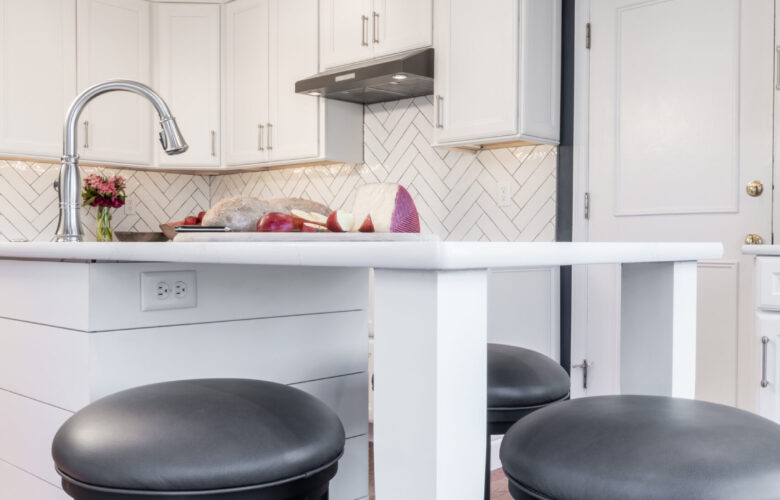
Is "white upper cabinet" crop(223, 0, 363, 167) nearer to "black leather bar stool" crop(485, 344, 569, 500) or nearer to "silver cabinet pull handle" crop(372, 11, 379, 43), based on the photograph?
"silver cabinet pull handle" crop(372, 11, 379, 43)

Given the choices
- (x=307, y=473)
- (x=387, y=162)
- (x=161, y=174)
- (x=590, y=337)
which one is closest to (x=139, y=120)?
(x=161, y=174)

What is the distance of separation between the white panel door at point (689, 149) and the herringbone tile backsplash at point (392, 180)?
0.32 m

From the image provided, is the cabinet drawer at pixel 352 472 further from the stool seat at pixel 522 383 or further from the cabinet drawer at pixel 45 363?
the cabinet drawer at pixel 45 363

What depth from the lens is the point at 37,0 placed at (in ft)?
12.2

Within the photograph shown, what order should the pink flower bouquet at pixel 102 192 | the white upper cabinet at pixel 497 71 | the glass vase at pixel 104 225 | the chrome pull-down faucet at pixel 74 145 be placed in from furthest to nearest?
the glass vase at pixel 104 225
the pink flower bouquet at pixel 102 192
the white upper cabinet at pixel 497 71
the chrome pull-down faucet at pixel 74 145

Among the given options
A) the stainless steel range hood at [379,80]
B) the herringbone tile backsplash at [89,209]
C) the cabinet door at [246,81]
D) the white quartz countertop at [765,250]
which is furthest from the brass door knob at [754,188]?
the herringbone tile backsplash at [89,209]

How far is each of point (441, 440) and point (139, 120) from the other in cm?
389

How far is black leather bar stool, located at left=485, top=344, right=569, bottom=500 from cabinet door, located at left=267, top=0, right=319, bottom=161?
2.54 meters

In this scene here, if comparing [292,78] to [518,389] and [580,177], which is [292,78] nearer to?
[580,177]

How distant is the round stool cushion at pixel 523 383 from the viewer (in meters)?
1.28

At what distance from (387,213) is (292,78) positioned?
A: 117 inches

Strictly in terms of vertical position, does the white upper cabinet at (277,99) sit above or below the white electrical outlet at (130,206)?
above

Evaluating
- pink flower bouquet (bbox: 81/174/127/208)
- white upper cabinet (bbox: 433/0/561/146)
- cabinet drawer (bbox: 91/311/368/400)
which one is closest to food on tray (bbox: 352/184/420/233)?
cabinet drawer (bbox: 91/311/368/400)

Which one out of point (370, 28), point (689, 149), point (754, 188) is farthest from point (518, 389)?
point (370, 28)
